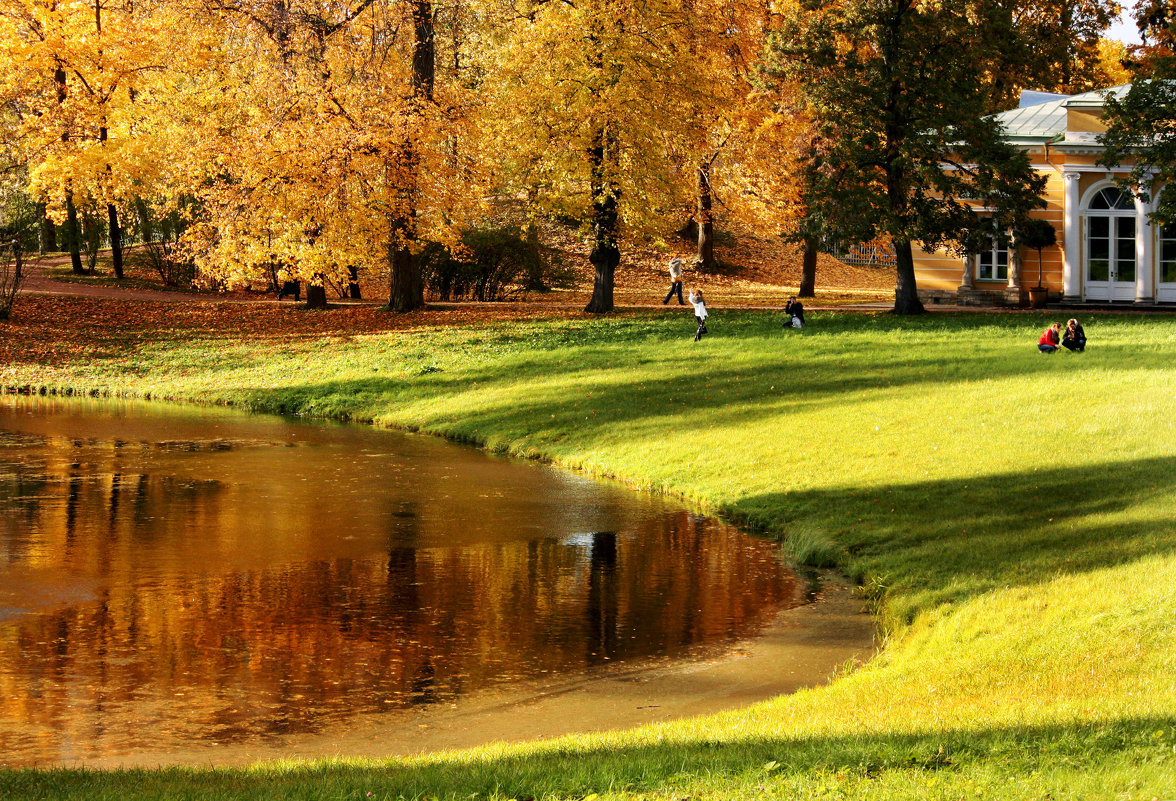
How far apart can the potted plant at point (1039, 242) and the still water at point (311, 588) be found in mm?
21314

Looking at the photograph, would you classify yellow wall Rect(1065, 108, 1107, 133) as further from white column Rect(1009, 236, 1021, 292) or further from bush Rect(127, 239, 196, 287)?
bush Rect(127, 239, 196, 287)

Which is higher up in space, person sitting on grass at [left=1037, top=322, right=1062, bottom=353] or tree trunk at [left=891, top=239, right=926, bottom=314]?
tree trunk at [left=891, top=239, right=926, bottom=314]

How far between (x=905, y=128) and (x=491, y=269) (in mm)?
14876

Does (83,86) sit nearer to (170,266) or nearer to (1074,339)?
(170,266)

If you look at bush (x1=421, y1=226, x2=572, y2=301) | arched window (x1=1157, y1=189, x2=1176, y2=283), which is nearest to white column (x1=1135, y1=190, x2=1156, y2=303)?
arched window (x1=1157, y1=189, x2=1176, y2=283)

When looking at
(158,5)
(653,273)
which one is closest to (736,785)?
(158,5)

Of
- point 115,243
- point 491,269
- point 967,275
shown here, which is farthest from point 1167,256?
point 115,243

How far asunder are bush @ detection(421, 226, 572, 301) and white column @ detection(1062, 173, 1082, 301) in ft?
53.2

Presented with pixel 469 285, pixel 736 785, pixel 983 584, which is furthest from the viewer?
pixel 469 285

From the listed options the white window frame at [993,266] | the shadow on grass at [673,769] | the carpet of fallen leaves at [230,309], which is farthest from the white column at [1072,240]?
the shadow on grass at [673,769]

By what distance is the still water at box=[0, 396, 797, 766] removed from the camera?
8594 millimetres

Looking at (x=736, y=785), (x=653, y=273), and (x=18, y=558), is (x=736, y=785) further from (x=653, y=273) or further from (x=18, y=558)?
(x=653, y=273)

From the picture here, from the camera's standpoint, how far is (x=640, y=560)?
513 inches

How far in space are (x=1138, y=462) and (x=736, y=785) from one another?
9.62m
